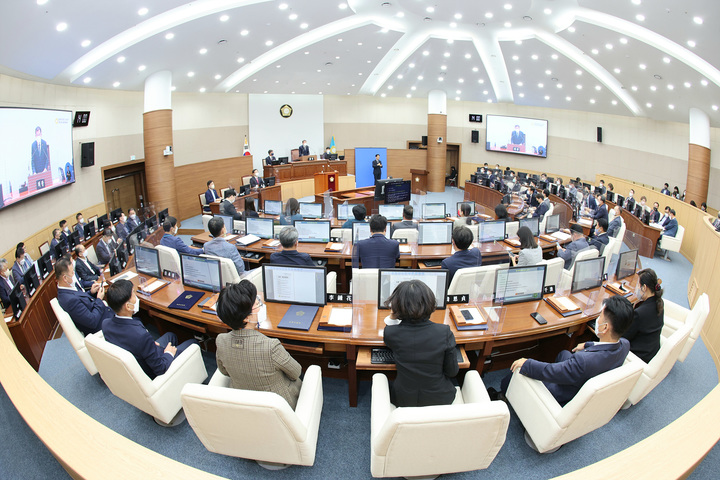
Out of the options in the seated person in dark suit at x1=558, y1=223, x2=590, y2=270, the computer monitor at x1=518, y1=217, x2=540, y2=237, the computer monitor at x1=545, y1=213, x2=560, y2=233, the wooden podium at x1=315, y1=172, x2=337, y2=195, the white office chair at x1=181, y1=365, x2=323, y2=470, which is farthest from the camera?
the wooden podium at x1=315, y1=172, x2=337, y2=195

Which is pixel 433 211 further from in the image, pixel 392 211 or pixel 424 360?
pixel 424 360

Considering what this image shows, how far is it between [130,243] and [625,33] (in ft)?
34.6

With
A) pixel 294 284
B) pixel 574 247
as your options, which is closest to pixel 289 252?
pixel 294 284

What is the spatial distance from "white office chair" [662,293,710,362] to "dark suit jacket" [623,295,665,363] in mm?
258

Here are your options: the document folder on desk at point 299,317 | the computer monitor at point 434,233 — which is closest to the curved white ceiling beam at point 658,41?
the computer monitor at point 434,233

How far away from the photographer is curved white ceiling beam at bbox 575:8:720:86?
8.82 metres

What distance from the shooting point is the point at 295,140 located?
17.7m

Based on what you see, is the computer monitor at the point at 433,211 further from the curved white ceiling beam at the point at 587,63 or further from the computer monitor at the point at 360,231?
the curved white ceiling beam at the point at 587,63

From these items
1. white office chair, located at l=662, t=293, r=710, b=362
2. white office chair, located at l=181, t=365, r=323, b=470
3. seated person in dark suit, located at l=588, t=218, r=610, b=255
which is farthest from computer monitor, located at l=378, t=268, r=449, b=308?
seated person in dark suit, located at l=588, t=218, r=610, b=255

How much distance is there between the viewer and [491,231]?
7102 mm

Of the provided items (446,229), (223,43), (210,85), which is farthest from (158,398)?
(210,85)

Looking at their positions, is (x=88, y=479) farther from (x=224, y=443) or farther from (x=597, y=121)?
(x=597, y=121)

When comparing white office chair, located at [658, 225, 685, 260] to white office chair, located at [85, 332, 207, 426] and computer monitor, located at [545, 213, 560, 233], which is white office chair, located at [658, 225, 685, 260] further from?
white office chair, located at [85, 332, 207, 426]

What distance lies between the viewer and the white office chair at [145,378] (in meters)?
3.03
